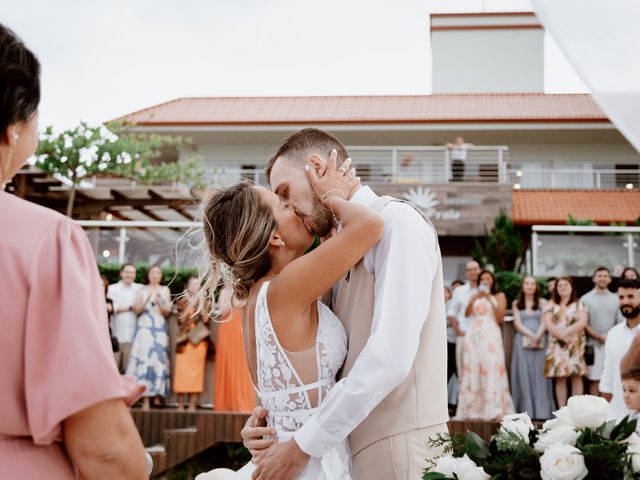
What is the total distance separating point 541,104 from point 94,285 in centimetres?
2473

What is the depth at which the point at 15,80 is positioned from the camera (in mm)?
1385

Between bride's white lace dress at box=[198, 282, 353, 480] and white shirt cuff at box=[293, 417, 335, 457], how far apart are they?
0.37 feet

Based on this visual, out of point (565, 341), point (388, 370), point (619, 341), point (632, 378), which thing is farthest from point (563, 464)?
point (565, 341)

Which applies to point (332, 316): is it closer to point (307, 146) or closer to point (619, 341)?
point (307, 146)

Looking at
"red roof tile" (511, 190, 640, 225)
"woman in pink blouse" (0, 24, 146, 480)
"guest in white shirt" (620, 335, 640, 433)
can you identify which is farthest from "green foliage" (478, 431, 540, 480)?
"red roof tile" (511, 190, 640, 225)

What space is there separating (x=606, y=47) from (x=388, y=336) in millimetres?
1145

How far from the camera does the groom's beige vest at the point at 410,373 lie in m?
2.28

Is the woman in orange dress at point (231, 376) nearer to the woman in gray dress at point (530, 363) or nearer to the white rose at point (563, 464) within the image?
the woman in gray dress at point (530, 363)

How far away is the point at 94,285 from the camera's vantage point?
138 centimetres

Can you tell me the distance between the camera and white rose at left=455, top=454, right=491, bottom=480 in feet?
5.81

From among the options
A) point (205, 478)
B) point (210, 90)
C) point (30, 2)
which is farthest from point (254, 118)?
point (205, 478)

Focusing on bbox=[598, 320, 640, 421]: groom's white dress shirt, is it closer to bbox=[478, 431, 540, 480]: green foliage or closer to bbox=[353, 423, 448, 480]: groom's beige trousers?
bbox=[353, 423, 448, 480]: groom's beige trousers

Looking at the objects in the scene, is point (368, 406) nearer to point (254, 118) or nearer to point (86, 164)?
point (86, 164)

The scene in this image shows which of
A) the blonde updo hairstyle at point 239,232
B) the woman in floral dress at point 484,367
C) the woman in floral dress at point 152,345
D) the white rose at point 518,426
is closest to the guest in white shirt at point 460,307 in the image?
the woman in floral dress at point 484,367
